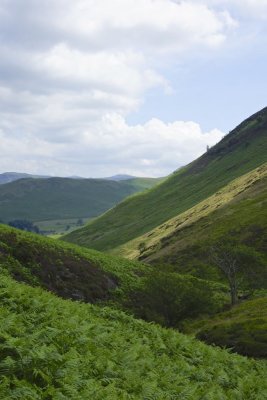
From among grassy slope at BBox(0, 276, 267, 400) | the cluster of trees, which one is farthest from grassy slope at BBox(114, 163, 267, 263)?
grassy slope at BBox(0, 276, 267, 400)

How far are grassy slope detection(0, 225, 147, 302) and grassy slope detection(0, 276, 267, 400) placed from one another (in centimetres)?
2009

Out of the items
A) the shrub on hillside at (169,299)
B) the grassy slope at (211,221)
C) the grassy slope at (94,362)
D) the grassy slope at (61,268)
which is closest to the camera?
the grassy slope at (94,362)

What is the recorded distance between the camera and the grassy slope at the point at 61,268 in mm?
44969

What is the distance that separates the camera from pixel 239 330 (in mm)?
45562

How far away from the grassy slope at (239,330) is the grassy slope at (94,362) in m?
13.5

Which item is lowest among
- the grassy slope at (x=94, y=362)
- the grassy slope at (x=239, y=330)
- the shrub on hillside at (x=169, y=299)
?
the grassy slope at (x=239, y=330)

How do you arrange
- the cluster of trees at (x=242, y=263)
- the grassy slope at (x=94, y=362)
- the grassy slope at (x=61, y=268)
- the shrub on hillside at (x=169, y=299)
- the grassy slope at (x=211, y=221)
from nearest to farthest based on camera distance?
the grassy slope at (x=94, y=362) < the grassy slope at (x=61, y=268) < the shrub on hillside at (x=169, y=299) < the cluster of trees at (x=242, y=263) < the grassy slope at (x=211, y=221)

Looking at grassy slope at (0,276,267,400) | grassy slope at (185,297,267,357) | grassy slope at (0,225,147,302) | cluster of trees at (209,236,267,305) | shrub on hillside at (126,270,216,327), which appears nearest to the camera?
grassy slope at (0,276,267,400)

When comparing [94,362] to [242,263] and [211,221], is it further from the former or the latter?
[211,221]

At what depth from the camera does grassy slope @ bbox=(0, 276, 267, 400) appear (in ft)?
41.2

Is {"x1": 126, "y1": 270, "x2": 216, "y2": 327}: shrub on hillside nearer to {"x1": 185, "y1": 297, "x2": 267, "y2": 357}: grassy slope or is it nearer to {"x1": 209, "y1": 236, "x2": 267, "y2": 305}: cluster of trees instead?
{"x1": 185, "y1": 297, "x2": 267, "y2": 357}: grassy slope

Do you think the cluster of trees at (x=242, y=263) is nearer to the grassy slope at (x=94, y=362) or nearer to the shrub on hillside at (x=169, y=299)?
the shrub on hillside at (x=169, y=299)

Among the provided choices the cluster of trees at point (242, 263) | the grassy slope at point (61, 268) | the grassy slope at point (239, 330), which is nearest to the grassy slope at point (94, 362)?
the grassy slope at point (239, 330)

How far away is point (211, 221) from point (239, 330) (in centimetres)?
11292
